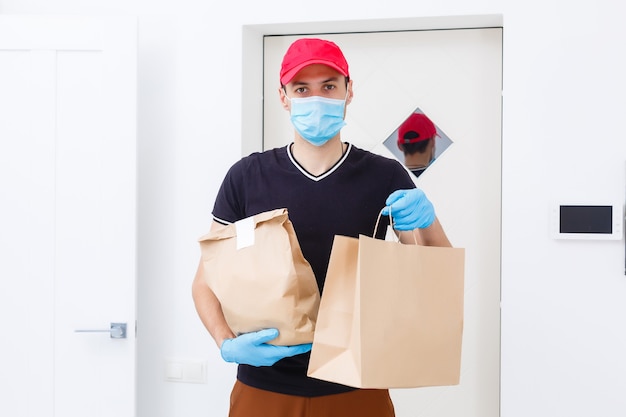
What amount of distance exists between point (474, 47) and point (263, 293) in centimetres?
133

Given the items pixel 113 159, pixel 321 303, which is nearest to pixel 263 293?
pixel 321 303

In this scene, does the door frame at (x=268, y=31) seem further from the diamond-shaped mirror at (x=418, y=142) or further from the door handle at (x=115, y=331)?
the door handle at (x=115, y=331)

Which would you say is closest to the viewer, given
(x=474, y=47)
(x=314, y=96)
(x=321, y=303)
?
(x=321, y=303)

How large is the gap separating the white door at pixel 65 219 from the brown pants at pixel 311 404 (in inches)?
27.8

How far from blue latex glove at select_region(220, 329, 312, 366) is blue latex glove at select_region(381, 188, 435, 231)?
0.32 meters

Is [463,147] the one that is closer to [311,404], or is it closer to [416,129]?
[416,129]

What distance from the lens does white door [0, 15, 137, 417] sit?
1.98 metres

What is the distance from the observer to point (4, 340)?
202 cm

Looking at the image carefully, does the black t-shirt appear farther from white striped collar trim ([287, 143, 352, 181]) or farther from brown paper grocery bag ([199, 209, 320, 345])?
brown paper grocery bag ([199, 209, 320, 345])

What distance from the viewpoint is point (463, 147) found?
84.7 inches

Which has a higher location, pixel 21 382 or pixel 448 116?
pixel 448 116

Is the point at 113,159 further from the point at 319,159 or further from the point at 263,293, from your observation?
the point at 263,293

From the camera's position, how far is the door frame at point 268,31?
2018 mm

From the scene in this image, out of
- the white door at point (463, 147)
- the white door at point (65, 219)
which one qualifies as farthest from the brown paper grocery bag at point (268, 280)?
the white door at point (463, 147)
